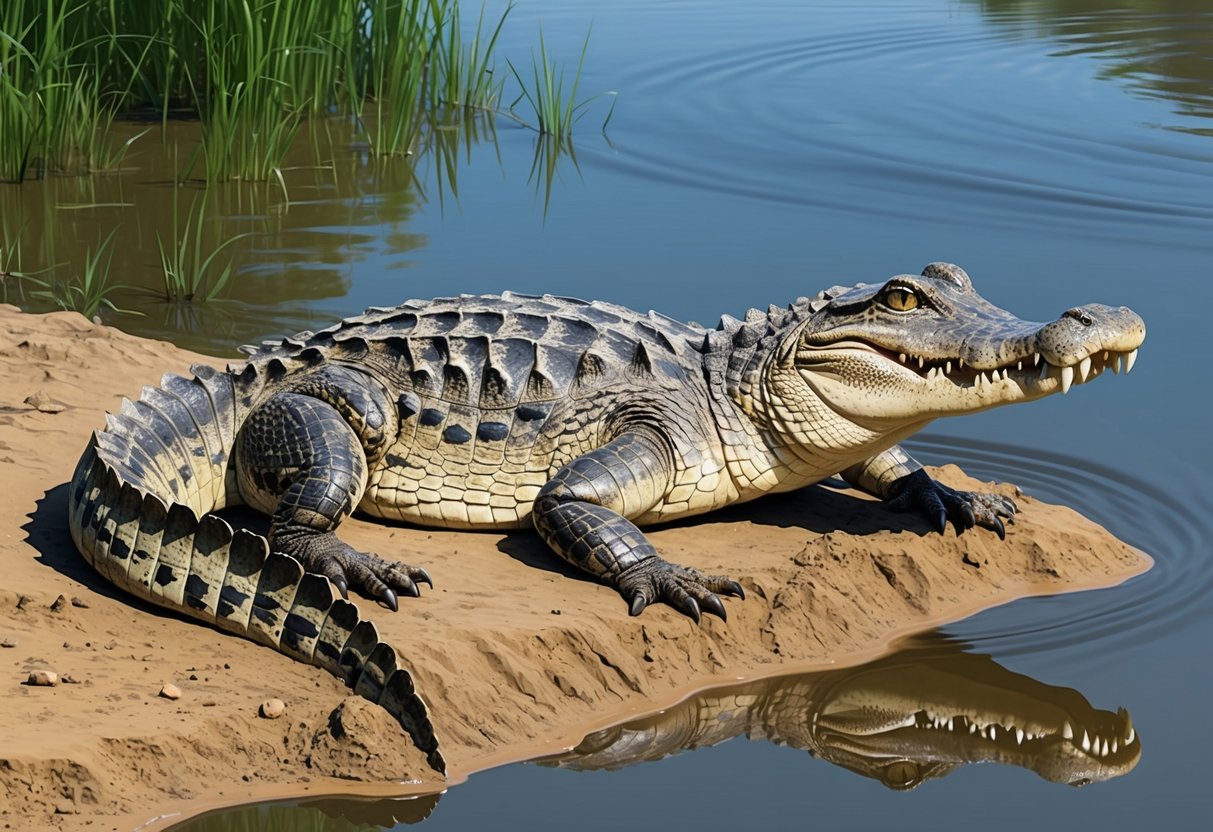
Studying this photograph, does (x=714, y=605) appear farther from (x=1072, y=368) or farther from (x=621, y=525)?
(x=1072, y=368)

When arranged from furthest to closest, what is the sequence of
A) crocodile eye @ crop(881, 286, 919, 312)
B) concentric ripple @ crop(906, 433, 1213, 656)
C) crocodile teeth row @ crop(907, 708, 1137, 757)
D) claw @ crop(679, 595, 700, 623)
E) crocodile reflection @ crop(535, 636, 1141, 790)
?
crocodile eye @ crop(881, 286, 919, 312) → concentric ripple @ crop(906, 433, 1213, 656) → claw @ crop(679, 595, 700, 623) → crocodile teeth row @ crop(907, 708, 1137, 757) → crocodile reflection @ crop(535, 636, 1141, 790)

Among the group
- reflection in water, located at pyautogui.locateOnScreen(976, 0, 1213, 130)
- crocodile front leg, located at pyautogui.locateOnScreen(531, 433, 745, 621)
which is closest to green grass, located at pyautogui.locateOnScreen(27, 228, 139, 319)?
crocodile front leg, located at pyautogui.locateOnScreen(531, 433, 745, 621)

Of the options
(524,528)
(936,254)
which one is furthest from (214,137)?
(524,528)

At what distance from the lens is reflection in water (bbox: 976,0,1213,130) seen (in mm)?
13836

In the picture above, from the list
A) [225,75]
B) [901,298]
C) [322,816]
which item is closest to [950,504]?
[901,298]

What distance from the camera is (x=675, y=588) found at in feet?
15.8

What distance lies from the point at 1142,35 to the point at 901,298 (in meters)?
12.5

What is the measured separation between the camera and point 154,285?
8.46m

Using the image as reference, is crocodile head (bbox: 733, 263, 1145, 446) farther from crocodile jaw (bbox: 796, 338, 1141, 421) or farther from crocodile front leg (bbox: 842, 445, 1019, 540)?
crocodile front leg (bbox: 842, 445, 1019, 540)

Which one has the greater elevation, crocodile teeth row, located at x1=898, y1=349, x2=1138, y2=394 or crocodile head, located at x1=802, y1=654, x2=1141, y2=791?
crocodile teeth row, located at x1=898, y1=349, x2=1138, y2=394

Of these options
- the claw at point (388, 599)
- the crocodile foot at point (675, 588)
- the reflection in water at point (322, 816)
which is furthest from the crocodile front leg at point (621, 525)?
the reflection in water at point (322, 816)

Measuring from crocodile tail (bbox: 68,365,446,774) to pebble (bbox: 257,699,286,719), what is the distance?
210 millimetres

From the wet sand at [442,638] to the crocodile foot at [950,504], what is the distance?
0.05m

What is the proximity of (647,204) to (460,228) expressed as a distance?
49.5 inches
